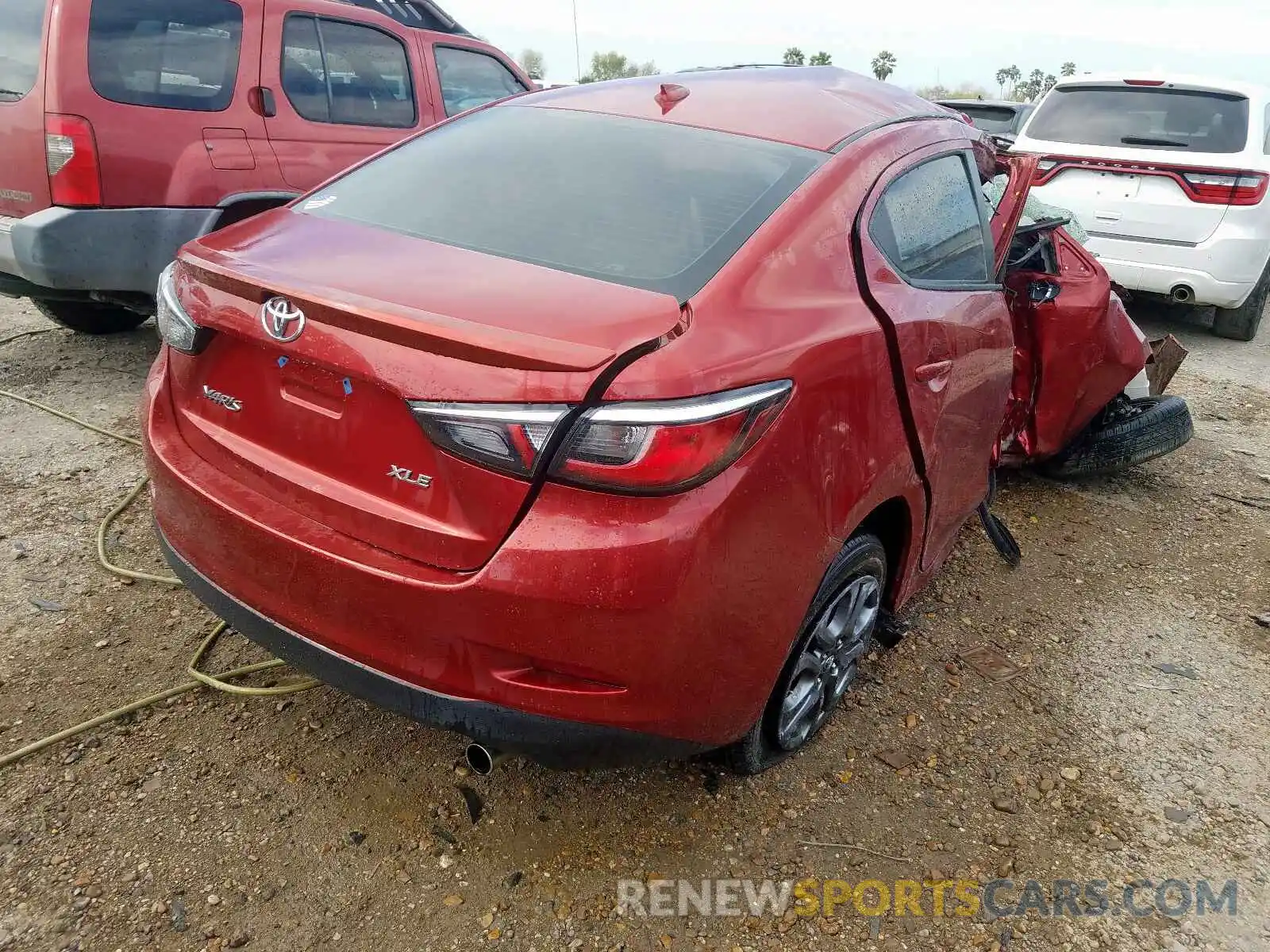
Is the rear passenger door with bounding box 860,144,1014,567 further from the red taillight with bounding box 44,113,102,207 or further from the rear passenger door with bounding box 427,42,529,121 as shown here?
the rear passenger door with bounding box 427,42,529,121

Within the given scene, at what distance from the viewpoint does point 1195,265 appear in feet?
19.9

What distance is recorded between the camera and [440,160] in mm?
2432

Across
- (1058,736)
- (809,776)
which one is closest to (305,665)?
(809,776)

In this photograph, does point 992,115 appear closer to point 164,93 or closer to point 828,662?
point 164,93

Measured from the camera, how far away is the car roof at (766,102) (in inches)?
92.8

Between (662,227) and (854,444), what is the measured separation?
2.10ft

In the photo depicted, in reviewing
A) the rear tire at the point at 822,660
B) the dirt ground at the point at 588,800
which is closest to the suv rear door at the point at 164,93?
the dirt ground at the point at 588,800

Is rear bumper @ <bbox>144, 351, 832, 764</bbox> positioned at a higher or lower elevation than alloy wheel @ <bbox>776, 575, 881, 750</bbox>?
higher

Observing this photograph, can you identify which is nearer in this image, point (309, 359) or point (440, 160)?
point (309, 359)

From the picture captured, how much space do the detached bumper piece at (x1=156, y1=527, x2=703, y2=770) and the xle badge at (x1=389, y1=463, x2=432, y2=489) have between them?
0.40 m

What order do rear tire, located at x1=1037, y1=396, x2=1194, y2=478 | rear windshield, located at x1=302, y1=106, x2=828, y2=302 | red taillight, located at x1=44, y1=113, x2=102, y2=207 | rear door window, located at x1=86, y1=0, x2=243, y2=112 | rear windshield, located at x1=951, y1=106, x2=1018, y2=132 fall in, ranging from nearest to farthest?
rear windshield, located at x1=302, y1=106, x2=828, y2=302
red taillight, located at x1=44, y1=113, x2=102, y2=207
rear door window, located at x1=86, y1=0, x2=243, y2=112
rear tire, located at x1=1037, y1=396, x2=1194, y2=478
rear windshield, located at x1=951, y1=106, x2=1018, y2=132

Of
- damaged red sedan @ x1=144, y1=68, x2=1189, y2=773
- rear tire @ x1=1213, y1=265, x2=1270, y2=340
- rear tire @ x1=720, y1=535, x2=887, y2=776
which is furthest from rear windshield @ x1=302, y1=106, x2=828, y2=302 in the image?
rear tire @ x1=1213, y1=265, x2=1270, y2=340

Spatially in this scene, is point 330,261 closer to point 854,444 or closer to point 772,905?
point 854,444

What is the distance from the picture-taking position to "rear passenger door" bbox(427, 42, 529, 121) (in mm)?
5652
